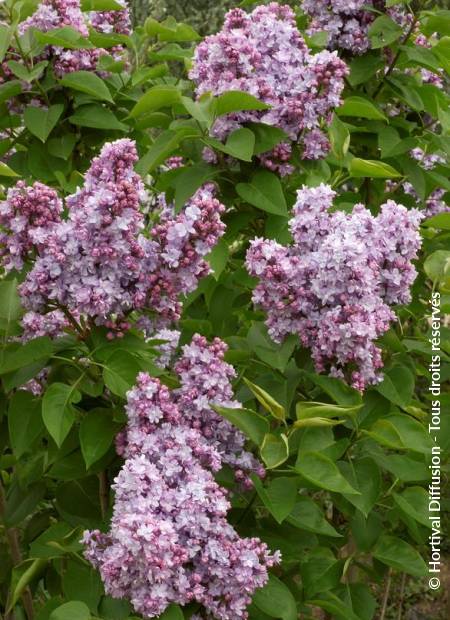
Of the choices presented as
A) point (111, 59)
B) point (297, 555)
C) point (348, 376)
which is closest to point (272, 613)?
point (297, 555)

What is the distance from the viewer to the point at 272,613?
6.70 feet

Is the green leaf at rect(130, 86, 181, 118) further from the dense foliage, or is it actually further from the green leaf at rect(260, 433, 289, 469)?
the green leaf at rect(260, 433, 289, 469)

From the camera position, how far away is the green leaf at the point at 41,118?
2.50m

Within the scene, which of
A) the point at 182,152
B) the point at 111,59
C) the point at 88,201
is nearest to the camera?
the point at 88,201

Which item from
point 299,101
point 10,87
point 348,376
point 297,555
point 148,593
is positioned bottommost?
point 297,555

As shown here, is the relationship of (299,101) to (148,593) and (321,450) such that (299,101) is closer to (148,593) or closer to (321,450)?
(321,450)

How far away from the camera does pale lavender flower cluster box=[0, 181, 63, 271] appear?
2.01 metres

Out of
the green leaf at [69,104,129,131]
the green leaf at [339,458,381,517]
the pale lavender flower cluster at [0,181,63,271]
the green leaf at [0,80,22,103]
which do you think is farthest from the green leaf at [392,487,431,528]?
the green leaf at [0,80,22,103]

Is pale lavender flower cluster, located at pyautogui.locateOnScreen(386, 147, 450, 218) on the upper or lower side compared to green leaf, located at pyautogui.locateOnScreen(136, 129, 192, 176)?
lower

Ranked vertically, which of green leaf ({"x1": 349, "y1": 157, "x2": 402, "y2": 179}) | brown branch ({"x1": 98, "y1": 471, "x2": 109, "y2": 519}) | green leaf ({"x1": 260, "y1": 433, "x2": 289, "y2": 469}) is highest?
green leaf ({"x1": 349, "y1": 157, "x2": 402, "y2": 179})

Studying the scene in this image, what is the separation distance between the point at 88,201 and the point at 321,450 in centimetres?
68

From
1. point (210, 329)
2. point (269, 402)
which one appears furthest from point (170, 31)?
point (269, 402)

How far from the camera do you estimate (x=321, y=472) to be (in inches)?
76.2

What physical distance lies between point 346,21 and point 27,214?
1258mm
